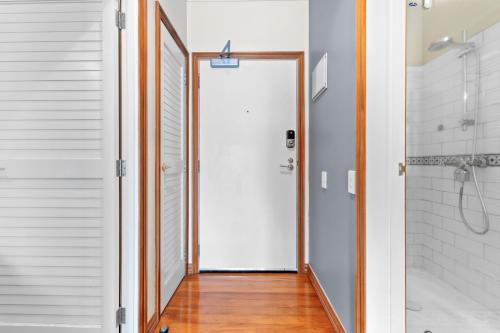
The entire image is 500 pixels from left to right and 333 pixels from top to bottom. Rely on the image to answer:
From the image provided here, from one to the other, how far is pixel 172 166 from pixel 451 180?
6.61 ft

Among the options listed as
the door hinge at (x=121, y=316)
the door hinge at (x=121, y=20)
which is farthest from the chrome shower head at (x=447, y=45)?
the door hinge at (x=121, y=316)

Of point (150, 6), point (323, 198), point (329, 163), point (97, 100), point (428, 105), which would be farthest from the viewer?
point (428, 105)

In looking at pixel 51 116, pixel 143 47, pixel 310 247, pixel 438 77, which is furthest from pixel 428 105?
pixel 51 116

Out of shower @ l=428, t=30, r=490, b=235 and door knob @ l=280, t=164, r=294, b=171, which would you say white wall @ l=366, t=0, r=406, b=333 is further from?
door knob @ l=280, t=164, r=294, b=171

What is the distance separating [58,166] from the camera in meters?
1.44

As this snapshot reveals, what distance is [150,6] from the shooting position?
1623 mm

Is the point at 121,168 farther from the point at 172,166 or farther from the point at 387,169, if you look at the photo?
the point at 387,169

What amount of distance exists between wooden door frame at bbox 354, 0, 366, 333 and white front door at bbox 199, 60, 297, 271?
→ 1.27 m

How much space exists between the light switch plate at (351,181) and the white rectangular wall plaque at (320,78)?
0.74 meters

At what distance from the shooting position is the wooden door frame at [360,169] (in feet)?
4.15

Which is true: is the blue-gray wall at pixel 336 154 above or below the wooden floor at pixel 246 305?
above

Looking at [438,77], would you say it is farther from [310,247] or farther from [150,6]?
[150,6]

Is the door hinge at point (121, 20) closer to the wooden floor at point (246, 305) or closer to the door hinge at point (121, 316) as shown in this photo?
the door hinge at point (121, 316)

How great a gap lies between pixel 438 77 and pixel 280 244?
1.85m
